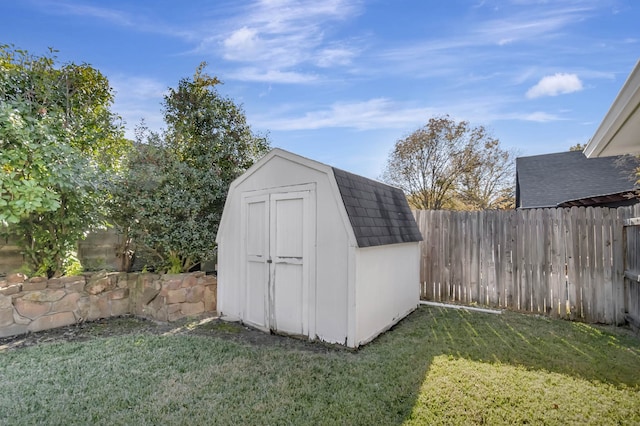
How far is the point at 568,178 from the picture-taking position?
1259cm

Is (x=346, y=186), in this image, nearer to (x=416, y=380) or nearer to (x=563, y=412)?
(x=416, y=380)

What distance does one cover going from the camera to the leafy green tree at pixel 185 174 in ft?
17.7

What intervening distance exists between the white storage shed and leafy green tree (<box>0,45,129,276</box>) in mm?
2390

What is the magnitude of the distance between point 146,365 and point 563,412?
4.10 meters

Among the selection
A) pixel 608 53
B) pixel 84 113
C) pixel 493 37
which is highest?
pixel 493 37

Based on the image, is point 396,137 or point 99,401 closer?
point 99,401

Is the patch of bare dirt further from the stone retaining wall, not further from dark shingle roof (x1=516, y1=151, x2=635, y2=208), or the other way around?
dark shingle roof (x1=516, y1=151, x2=635, y2=208)

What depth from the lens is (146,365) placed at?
3.39 meters

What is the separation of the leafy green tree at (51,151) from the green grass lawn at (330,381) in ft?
6.17

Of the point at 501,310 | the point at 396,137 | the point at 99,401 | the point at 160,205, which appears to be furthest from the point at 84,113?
the point at 396,137

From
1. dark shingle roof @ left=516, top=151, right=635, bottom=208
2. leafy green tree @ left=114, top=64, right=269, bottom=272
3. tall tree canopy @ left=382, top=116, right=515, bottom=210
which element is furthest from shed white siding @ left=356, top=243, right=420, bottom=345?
tall tree canopy @ left=382, top=116, right=515, bottom=210

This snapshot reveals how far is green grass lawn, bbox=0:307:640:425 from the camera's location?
247 centimetres

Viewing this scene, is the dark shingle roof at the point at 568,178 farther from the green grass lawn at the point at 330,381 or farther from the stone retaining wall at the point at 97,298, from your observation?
the stone retaining wall at the point at 97,298

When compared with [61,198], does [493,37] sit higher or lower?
higher
